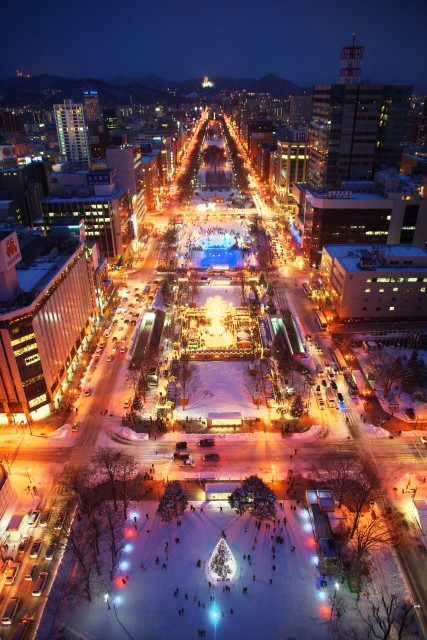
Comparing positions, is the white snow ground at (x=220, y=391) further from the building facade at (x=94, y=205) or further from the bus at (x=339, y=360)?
the building facade at (x=94, y=205)

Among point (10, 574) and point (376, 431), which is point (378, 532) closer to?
point (376, 431)

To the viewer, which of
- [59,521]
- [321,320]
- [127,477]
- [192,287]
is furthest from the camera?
[192,287]

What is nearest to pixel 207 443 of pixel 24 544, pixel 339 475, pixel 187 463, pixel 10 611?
pixel 187 463

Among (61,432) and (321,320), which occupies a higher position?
(321,320)

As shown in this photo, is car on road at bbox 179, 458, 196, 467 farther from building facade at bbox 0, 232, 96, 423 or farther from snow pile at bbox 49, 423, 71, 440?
building facade at bbox 0, 232, 96, 423

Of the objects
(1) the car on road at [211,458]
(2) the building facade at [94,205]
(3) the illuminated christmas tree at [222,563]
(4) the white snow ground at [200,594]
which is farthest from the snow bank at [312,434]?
(2) the building facade at [94,205]

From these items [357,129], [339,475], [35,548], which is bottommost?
[35,548]
